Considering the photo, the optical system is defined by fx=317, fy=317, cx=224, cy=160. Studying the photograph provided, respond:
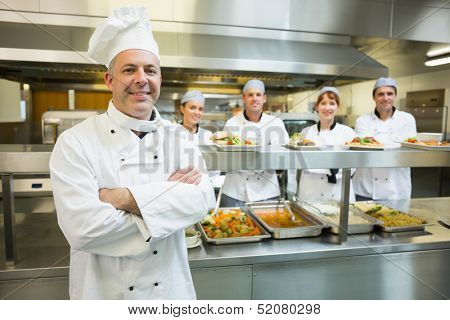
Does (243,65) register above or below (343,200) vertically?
above

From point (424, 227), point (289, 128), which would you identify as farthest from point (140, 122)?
point (289, 128)

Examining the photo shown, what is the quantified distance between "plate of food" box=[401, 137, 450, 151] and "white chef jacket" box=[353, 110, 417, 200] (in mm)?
637

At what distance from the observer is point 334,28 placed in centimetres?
323

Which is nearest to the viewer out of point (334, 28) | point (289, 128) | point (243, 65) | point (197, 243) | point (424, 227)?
point (197, 243)

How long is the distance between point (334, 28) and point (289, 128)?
113 cm

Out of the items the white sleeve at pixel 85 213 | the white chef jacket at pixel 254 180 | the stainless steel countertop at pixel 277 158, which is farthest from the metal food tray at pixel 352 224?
the white sleeve at pixel 85 213

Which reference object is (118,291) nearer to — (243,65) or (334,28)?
(243,65)

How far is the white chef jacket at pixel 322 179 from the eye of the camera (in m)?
2.23

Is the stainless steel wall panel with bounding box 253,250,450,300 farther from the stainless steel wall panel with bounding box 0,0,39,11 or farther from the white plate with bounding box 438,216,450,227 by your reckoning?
the stainless steel wall panel with bounding box 0,0,39,11

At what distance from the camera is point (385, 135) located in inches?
96.7

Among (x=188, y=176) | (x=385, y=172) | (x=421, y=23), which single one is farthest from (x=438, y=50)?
(x=188, y=176)

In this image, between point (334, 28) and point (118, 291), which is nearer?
point (118, 291)

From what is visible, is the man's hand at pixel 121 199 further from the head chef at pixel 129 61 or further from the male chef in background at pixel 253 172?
the male chef in background at pixel 253 172

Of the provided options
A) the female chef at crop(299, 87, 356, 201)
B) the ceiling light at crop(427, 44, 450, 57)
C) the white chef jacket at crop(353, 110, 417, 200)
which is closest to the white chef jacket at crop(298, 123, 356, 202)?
the female chef at crop(299, 87, 356, 201)
